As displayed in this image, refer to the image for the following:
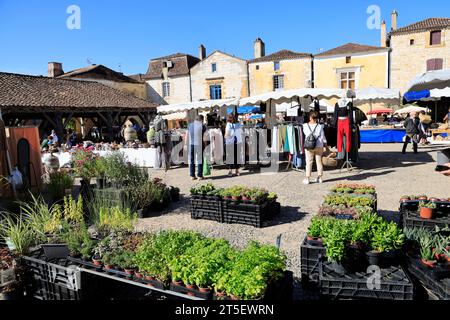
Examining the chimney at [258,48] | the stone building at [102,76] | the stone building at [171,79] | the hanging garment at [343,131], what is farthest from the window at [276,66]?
the hanging garment at [343,131]

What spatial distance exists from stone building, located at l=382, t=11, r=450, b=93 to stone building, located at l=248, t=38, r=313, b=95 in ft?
23.2

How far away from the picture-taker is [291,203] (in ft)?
20.6

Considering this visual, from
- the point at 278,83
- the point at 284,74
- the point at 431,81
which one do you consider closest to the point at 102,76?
the point at 278,83

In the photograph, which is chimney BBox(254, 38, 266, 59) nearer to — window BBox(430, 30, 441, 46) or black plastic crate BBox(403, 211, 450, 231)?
window BBox(430, 30, 441, 46)

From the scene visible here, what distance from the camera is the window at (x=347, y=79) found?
2975 centimetres

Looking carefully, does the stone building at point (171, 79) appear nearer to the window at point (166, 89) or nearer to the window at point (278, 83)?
the window at point (166, 89)

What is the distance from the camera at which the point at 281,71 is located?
1247 inches

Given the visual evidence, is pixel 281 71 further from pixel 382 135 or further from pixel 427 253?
pixel 427 253

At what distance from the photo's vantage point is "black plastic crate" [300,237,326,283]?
313 centimetres

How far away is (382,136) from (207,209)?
14239mm

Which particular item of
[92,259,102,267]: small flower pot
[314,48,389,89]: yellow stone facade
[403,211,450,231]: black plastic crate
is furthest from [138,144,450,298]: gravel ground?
[314,48,389,89]: yellow stone facade

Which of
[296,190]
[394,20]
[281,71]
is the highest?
[394,20]

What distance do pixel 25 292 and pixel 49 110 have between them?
51.2 ft
